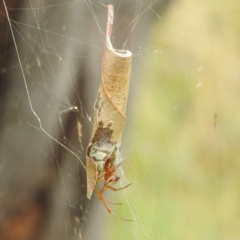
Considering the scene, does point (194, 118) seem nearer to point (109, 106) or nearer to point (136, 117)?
point (136, 117)

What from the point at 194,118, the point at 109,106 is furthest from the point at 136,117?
the point at 109,106

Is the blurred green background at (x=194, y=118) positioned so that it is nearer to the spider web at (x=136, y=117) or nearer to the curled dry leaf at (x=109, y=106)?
the spider web at (x=136, y=117)

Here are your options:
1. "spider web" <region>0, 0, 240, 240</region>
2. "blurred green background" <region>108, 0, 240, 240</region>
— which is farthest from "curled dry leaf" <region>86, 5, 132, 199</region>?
"blurred green background" <region>108, 0, 240, 240</region>

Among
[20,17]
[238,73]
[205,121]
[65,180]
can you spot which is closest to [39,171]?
[65,180]

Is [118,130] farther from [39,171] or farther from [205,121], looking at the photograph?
[205,121]

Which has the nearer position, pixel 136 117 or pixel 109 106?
pixel 109 106

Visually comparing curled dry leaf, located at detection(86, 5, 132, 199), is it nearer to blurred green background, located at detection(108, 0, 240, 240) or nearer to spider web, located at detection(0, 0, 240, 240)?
spider web, located at detection(0, 0, 240, 240)
